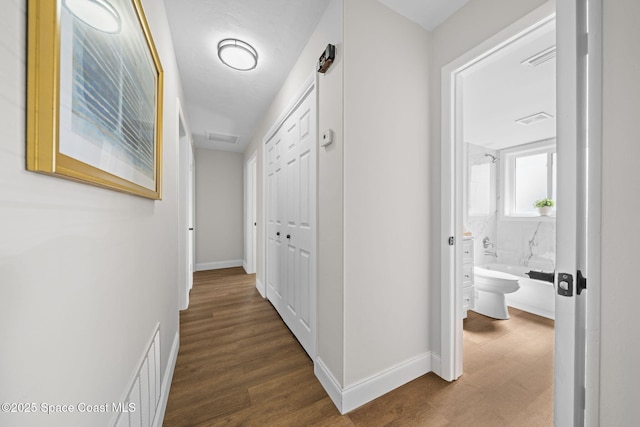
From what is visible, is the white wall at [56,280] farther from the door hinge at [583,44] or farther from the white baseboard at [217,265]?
the white baseboard at [217,265]

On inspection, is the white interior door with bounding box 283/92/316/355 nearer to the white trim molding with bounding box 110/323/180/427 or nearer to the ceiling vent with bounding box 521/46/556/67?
the white trim molding with bounding box 110/323/180/427

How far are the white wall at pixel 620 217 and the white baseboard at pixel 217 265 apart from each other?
488cm

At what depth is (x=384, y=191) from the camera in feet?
4.78

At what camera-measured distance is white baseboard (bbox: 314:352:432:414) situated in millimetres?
1313

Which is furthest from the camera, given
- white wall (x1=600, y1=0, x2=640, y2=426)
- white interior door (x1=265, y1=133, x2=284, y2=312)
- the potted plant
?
the potted plant

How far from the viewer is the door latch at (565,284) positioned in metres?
0.77

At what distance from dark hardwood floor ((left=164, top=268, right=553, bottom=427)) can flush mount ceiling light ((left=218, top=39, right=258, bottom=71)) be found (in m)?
2.43

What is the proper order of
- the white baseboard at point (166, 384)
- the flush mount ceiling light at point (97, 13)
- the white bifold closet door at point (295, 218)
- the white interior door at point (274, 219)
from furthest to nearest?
the white interior door at point (274, 219) → the white bifold closet door at point (295, 218) → the white baseboard at point (166, 384) → the flush mount ceiling light at point (97, 13)

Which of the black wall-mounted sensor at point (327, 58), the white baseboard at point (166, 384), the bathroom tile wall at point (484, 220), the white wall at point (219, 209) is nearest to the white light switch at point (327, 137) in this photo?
the black wall-mounted sensor at point (327, 58)

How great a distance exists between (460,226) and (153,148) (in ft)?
6.20

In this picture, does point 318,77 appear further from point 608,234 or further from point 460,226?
point 608,234

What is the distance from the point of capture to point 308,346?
1.81m

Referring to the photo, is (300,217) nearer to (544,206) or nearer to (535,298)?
Answer: (535,298)

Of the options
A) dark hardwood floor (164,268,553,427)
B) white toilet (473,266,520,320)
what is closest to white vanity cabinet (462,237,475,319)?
white toilet (473,266,520,320)
